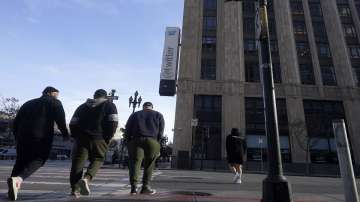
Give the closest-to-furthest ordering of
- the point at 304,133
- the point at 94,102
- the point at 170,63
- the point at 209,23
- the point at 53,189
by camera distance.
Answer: the point at 94,102 < the point at 53,189 < the point at 304,133 < the point at 170,63 < the point at 209,23

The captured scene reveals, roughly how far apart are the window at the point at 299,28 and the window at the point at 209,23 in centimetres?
997

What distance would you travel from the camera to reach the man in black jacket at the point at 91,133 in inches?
218

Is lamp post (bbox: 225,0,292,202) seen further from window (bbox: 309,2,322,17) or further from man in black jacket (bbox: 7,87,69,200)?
window (bbox: 309,2,322,17)

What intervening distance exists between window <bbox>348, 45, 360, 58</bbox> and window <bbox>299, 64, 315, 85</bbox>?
241 inches

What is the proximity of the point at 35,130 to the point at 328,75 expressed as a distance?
38688 mm

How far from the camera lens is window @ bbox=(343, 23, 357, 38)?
4209cm

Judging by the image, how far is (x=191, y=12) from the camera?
40.3 m

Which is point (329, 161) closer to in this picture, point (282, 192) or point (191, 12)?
point (191, 12)

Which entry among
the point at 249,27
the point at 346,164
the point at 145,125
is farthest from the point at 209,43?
the point at 346,164

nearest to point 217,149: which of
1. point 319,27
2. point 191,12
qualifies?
point 191,12

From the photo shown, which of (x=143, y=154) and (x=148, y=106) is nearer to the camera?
(x=143, y=154)

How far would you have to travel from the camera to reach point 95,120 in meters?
5.64

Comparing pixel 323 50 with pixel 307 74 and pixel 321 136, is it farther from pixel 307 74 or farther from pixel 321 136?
pixel 321 136

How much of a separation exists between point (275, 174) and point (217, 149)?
29888 mm
